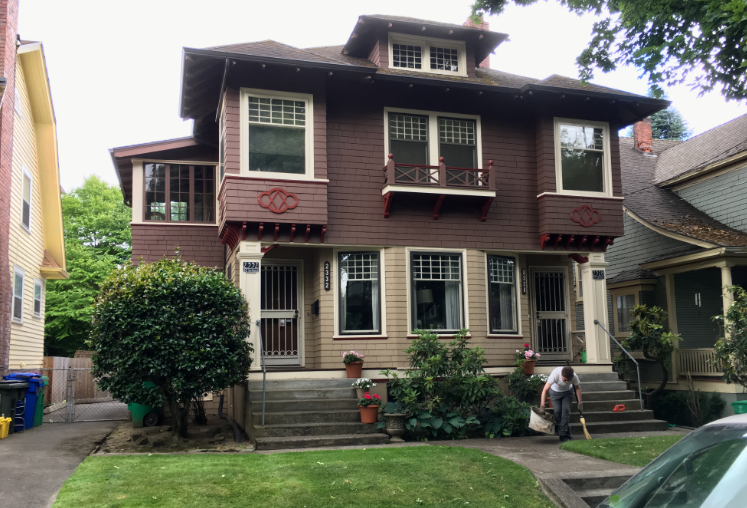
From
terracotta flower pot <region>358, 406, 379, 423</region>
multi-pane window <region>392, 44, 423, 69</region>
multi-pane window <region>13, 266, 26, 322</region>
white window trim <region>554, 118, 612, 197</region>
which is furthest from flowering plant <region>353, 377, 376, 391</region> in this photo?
multi-pane window <region>13, 266, 26, 322</region>

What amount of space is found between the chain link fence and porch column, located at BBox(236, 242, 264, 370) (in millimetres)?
3484

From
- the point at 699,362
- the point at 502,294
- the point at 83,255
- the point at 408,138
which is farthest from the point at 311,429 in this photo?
the point at 83,255

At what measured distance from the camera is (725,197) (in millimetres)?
17156

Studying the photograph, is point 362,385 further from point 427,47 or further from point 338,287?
point 427,47

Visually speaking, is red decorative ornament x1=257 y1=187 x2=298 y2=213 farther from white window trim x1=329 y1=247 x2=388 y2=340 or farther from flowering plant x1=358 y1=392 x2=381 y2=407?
flowering plant x1=358 y1=392 x2=381 y2=407

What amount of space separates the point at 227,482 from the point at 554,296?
10884 mm

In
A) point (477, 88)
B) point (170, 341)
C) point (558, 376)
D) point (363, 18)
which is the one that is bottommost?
point (558, 376)

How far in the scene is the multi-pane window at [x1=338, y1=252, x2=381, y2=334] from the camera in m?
13.7

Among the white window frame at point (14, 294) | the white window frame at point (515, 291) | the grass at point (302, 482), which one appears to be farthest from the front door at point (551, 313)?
the white window frame at point (14, 294)

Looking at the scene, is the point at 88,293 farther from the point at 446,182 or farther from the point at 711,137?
the point at 711,137

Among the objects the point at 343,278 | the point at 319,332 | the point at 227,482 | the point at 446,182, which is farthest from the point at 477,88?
the point at 227,482

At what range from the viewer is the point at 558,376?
11.2 metres

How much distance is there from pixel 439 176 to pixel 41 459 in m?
8.67

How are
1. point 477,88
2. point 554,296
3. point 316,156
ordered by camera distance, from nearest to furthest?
1. point 316,156
2. point 477,88
3. point 554,296
